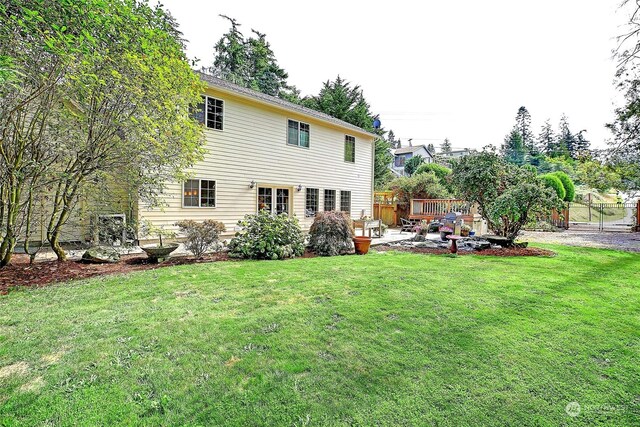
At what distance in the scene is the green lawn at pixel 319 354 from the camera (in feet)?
6.67

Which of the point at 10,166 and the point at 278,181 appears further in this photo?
→ the point at 278,181

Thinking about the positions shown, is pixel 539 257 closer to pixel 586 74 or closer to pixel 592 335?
pixel 592 335

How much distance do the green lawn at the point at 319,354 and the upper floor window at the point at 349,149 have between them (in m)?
11.2

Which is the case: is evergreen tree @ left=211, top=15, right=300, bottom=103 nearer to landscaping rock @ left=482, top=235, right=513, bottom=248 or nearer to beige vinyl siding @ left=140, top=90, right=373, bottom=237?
beige vinyl siding @ left=140, top=90, right=373, bottom=237

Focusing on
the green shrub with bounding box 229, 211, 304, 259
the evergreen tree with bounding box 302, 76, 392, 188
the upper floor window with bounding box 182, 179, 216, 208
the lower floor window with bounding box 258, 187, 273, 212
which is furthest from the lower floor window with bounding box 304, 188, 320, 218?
the evergreen tree with bounding box 302, 76, 392, 188

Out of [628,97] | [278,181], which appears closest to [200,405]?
[278,181]

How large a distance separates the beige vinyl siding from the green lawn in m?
5.43

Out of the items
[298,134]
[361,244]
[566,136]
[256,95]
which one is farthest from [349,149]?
[566,136]

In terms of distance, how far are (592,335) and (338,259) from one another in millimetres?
4913

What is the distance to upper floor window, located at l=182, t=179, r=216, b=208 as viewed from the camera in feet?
32.1

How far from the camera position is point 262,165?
1178 centimetres

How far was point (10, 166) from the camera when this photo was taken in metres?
4.89

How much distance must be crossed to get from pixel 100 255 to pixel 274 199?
663 cm

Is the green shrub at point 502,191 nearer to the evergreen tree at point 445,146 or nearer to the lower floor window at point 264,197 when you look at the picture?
the lower floor window at point 264,197
